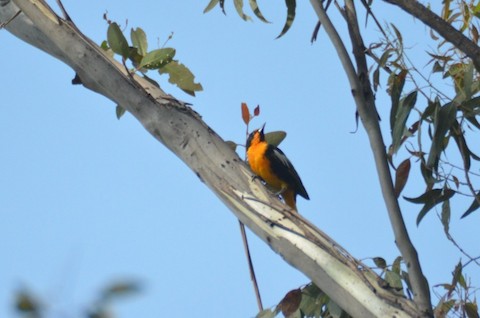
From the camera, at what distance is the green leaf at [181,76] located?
2582 mm

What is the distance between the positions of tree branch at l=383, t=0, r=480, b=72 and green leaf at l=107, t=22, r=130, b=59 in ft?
2.50

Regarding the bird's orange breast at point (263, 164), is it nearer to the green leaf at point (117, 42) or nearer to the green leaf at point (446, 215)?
the green leaf at point (446, 215)

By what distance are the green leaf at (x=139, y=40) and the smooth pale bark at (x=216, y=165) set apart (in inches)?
7.4

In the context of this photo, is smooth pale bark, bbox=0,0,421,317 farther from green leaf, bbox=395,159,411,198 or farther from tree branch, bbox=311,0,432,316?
green leaf, bbox=395,159,411,198

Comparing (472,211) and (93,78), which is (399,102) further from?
(93,78)

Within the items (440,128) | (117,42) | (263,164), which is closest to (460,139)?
(440,128)

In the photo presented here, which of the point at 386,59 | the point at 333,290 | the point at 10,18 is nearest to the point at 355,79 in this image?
the point at 333,290

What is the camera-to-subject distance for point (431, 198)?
2.66m

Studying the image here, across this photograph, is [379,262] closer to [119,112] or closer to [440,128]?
[440,128]

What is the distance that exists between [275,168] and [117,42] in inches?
78.0

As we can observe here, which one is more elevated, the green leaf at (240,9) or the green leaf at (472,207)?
the green leaf at (240,9)

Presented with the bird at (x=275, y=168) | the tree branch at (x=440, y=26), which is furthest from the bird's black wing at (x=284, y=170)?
the tree branch at (x=440, y=26)

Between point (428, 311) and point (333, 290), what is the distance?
229 millimetres

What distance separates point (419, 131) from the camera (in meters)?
2.63
